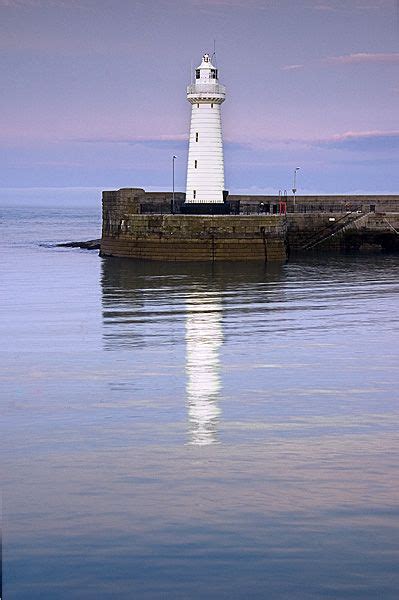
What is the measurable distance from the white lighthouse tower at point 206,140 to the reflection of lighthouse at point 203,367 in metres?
16.6

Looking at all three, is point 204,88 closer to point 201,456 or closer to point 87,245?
point 87,245

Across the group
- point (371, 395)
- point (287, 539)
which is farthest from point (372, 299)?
point (287, 539)

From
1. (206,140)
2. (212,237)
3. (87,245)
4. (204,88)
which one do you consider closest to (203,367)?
(212,237)

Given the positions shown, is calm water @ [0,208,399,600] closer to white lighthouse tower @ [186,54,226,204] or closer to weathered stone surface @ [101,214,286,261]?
weathered stone surface @ [101,214,286,261]

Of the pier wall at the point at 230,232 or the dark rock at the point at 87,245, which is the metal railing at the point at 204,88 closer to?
the pier wall at the point at 230,232

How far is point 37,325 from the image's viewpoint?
24.0m

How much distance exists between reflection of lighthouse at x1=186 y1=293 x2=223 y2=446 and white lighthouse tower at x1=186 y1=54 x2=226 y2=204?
652 inches

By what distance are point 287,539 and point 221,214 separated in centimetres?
3547

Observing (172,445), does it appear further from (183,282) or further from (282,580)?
(183,282)

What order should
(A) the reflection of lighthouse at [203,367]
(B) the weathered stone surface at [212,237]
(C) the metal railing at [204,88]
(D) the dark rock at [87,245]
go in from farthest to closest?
(D) the dark rock at [87,245]
(C) the metal railing at [204,88]
(B) the weathered stone surface at [212,237]
(A) the reflection of lighthouse at [203,367]

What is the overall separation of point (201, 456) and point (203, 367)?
6192mm

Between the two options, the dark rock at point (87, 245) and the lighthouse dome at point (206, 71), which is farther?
the dark rock at point (87, 245)

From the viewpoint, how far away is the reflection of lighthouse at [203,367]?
13692 mm

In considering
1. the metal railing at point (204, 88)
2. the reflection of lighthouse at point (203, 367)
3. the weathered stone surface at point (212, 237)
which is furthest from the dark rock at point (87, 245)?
the reflection of lighthouse at point (203, 367)
